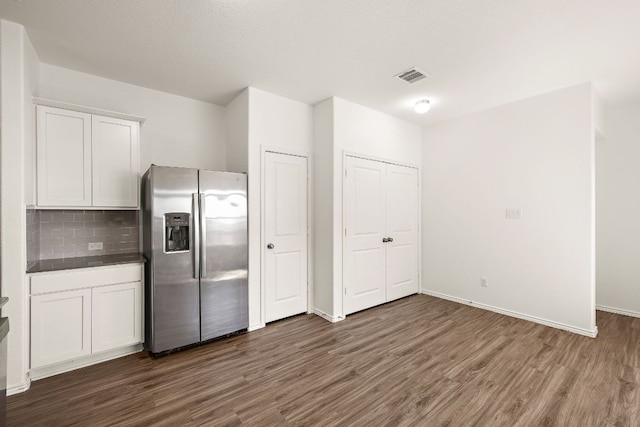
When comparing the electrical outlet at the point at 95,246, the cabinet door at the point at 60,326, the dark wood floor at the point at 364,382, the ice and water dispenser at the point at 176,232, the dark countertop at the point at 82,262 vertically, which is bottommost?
the dark wood floor at the point at 364,382

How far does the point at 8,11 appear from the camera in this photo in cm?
206

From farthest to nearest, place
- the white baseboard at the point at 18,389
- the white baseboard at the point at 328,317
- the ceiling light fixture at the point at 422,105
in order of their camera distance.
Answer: the ceiling light fixture at the point at 422,105 < the white baseboard at the point at 328,317 < the white baseboard at the point at 18,389

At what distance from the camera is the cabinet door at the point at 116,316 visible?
8.35 feet

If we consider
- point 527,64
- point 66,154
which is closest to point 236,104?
point 66,154

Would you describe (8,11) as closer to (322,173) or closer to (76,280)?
(76,280)

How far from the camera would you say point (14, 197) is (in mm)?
2209

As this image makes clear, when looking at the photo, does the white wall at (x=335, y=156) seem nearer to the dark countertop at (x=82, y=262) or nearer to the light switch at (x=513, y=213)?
the light switch at (x=513, y=213)

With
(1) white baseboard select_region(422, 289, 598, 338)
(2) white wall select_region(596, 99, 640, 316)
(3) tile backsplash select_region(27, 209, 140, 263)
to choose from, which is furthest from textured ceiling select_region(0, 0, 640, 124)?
(1) white baseboard select_region(422, 289, 598, 338)

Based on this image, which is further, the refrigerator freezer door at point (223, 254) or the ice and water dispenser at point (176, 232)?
the refrigerator freezer door at point (223, 254)

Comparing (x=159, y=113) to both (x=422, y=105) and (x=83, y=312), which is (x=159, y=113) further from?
(x=422, y=105)


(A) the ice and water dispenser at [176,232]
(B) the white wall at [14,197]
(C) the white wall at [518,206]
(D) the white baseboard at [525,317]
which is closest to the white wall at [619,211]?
(D) the white baseboard at [525,317]

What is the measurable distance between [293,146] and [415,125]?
2.22 metres

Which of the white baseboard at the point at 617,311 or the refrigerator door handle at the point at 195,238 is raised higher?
the refrigerator door handle at the point at 195,238

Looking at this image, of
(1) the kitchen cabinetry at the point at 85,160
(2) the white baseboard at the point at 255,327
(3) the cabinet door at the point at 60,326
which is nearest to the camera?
(3) the cabinet door at the point at 60,326
